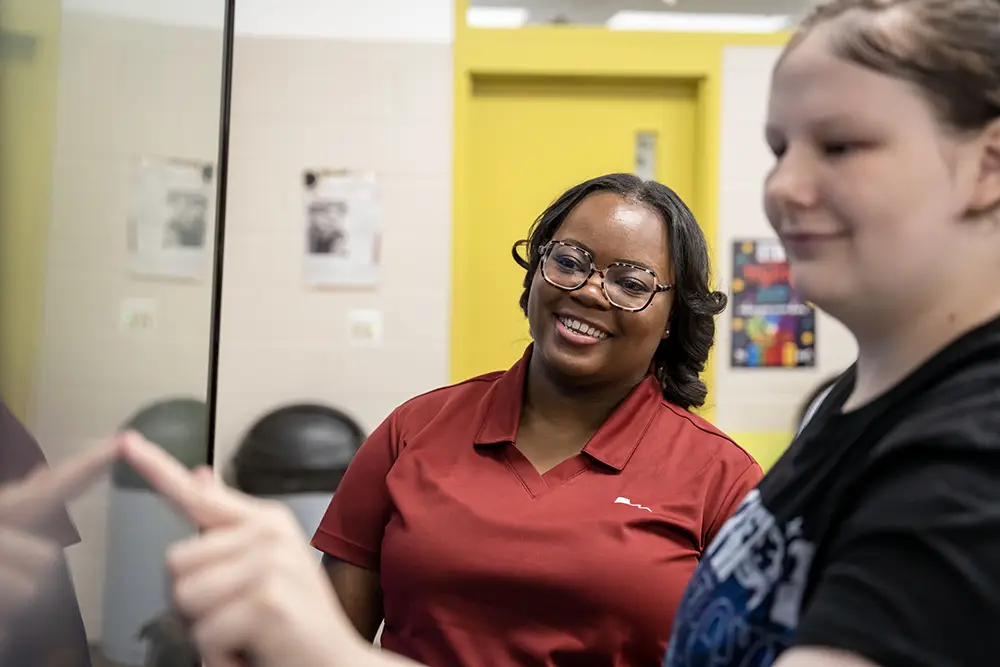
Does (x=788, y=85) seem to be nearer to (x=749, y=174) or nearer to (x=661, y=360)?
(x=661, y=360)

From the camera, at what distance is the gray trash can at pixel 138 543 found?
0.46m

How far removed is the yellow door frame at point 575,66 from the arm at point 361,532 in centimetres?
129

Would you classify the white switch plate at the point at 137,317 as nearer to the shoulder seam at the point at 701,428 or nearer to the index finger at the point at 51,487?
the index finger at the point at 51,487

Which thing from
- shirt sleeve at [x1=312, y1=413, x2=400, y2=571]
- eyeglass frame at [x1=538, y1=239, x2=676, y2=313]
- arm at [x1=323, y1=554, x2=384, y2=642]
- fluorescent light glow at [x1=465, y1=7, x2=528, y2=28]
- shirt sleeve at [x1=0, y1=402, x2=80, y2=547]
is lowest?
arm at [x1=323, y1=554, x2=384, y2=642]

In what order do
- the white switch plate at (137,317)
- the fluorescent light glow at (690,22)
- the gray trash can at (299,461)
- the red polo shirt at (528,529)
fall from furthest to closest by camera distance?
the fluorescent light glow at (690,22)
the gray trash can at (299,461)
the red polo shirt at (528,529)
the white switch plate at (137,317)

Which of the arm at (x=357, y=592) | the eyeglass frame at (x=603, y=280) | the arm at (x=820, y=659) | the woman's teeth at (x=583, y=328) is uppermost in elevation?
the eyeglass frame at (x=603, y=280)

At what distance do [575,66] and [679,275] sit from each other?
1473 mm

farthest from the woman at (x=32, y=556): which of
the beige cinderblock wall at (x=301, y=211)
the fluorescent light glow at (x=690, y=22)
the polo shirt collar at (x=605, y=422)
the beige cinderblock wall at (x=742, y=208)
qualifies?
the fluorescent light glow at (x=690, y=22)

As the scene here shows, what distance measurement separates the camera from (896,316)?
1.56ft

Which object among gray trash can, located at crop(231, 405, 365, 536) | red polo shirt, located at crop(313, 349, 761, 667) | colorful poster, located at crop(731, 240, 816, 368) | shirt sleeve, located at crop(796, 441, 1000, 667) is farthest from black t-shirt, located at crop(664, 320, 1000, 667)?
colorful poster, located at crop(731, 240, 816, 368)

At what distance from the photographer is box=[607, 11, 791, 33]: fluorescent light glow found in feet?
8.54

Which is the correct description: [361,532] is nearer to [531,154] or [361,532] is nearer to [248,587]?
[248,587]

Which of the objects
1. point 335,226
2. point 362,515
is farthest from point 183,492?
point 335,226

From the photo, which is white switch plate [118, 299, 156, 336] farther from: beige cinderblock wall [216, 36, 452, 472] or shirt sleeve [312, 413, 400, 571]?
beige cinderblock wall [216, 36, 452, 472]
